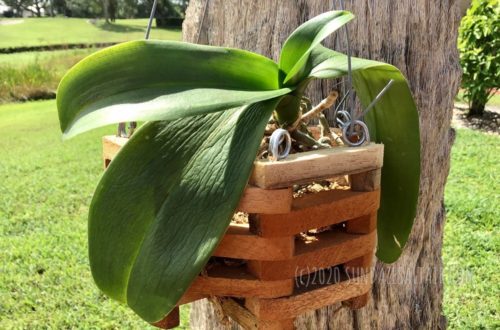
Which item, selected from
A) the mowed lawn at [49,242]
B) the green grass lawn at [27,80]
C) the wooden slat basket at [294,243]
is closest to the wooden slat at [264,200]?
the wooden slat basket at [294,243]

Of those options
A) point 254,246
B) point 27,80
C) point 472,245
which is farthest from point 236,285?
point 27,80

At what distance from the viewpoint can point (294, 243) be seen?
0.63 meters

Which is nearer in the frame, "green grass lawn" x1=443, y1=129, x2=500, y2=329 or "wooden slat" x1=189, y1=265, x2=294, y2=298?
"wooden slat" x1=189, y1=265, x2=294, y2=298

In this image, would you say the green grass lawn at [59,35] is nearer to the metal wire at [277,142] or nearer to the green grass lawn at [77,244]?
the green grass lawn at [77,244]

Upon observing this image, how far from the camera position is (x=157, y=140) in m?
0.60

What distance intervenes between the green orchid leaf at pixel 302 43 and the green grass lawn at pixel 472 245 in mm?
1232

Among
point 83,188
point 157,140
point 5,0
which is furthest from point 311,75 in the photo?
point 5,0

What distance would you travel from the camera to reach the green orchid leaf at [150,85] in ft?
1.81

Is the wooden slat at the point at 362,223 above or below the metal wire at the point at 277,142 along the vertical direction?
below

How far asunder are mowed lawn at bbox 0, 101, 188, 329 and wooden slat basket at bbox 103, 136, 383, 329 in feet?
3.65

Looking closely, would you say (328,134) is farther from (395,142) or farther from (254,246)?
(254,246)

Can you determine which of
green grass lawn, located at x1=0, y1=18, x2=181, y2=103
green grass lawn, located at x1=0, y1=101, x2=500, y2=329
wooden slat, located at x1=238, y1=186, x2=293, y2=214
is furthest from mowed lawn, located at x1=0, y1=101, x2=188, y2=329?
green grass lawn, located at x1=0, y1=18, x2=181, y2=103

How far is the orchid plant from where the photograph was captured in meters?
0.55

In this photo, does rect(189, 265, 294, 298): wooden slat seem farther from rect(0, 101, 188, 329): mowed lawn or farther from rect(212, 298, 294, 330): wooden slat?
rect(0, 101, 188, 329): mowed lawn
